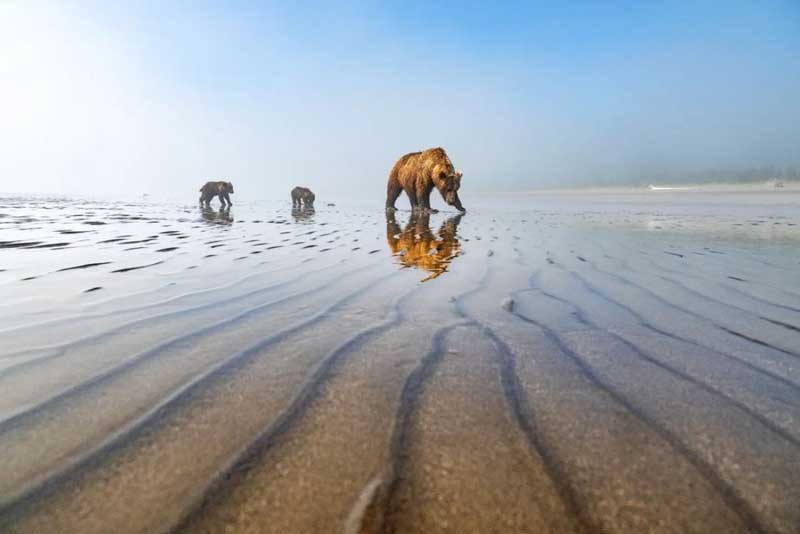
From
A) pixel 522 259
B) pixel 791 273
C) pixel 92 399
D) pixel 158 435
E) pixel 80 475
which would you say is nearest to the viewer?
pixel 80 475

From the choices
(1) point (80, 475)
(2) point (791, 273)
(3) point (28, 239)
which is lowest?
(2) point (791, 273)

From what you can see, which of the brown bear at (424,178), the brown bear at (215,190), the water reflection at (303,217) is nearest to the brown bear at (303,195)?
the brown bear at (215,190)

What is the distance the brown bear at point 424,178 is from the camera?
1322 centimetres

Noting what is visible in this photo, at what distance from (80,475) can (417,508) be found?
30.6 inches

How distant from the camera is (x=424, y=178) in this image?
14.2 m

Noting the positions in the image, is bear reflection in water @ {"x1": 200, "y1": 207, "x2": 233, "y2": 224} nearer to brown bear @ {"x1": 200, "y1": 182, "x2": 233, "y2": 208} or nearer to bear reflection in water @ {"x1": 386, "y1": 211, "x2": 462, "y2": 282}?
bear reflection in water @ {"x1": 386, "y1": 211, "x2": 462, "y2": 282}

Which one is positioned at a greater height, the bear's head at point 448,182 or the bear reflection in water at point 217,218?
the bear's head at point 448,182

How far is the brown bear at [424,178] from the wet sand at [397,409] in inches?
422

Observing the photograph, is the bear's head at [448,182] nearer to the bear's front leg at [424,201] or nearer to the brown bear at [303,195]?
the bear's front leg at [424,201]

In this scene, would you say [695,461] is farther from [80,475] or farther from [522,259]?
[522,259]

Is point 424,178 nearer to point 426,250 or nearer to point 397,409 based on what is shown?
point 426,250

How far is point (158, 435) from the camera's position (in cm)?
104

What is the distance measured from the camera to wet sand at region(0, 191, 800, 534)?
78 cm

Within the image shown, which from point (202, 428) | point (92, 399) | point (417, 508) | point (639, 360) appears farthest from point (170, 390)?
point (639, 360)
